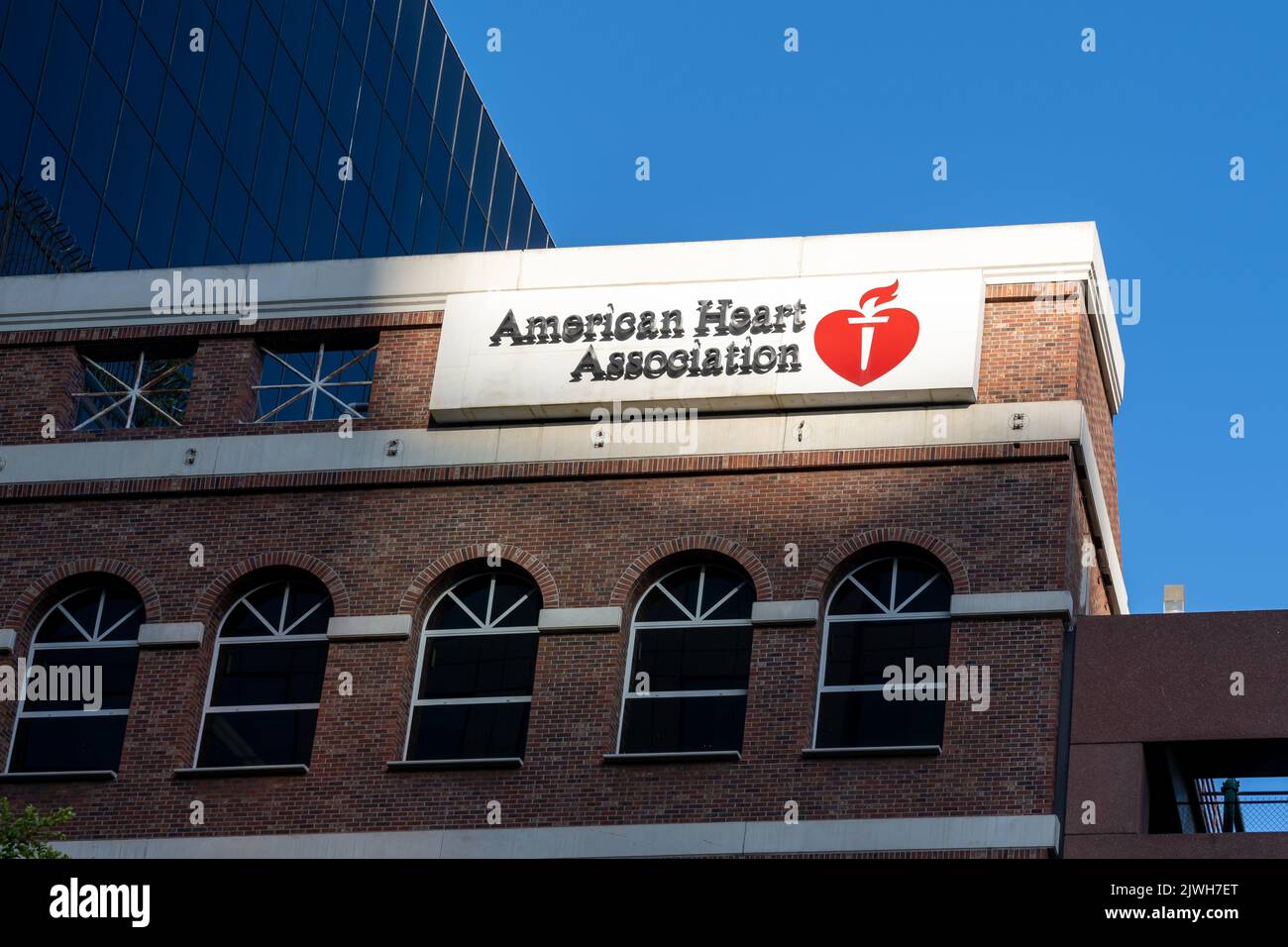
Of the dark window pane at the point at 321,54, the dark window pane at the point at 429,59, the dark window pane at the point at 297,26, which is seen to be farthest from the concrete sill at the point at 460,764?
the dark window pane at the point at 429,59

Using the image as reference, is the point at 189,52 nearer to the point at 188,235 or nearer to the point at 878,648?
the point at 188,235

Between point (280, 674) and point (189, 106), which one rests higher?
point (189, 106)

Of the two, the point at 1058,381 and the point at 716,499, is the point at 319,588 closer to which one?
the point at 716,499

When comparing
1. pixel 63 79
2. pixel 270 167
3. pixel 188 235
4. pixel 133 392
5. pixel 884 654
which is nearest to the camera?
pixel 884 654

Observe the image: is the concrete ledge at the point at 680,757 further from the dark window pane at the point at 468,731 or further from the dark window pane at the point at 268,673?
the dark window pane at the point at 268,673

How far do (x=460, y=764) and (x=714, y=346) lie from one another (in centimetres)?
614

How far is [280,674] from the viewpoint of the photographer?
3152 cm

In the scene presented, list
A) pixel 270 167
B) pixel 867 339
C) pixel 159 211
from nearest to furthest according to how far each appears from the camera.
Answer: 1. pixel 867 339
2. pixel 159 211
3. pixel 270 167

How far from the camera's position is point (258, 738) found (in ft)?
102

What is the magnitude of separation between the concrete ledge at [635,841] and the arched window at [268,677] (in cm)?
136

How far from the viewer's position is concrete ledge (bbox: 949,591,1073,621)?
1148 inches

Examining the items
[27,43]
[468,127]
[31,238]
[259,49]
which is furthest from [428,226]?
[31,238]
